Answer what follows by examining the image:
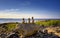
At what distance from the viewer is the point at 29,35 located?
37.0 feet

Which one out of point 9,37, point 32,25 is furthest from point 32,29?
point 9,37

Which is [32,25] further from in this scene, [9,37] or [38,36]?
[9,37]

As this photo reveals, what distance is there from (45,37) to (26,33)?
5.09ft

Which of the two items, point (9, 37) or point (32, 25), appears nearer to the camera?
point (9, 37)

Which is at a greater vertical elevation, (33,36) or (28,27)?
(28,27)

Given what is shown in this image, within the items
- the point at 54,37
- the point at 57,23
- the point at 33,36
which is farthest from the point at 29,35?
the point at 57,23

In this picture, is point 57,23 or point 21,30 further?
point 57,23

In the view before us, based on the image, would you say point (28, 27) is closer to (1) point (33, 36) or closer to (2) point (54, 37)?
(1) point (33, 36)

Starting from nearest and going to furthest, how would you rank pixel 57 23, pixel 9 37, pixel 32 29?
pixel 9 37, pixel 32 29, pixel 57 23

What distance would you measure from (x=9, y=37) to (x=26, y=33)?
4.64 feet

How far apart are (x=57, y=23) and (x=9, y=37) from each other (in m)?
12.5

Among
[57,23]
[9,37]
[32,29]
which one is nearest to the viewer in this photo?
[9,37]

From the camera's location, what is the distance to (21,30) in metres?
10.9

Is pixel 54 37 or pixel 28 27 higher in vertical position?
pixel 28 27
